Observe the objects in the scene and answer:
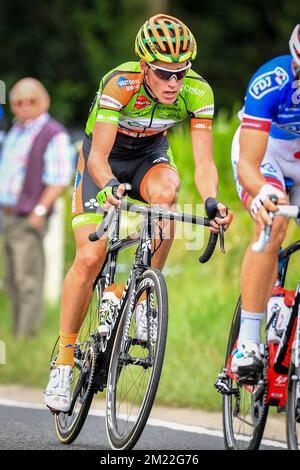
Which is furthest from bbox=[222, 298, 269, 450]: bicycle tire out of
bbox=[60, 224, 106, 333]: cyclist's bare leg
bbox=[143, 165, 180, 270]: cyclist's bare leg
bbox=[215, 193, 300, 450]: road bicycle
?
bbox=[60, 224, 106, 333]: cyclist's bare leg

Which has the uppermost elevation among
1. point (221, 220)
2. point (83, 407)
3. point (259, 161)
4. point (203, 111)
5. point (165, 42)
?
point (165, 42)

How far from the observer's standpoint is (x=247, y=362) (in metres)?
5.89

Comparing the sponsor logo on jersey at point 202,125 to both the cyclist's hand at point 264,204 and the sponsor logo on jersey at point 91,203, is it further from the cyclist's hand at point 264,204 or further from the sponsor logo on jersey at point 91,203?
the cyclist's hand at point 264,204

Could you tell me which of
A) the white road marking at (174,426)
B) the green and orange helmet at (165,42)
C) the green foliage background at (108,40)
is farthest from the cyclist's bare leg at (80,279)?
the green foliage background at (108,40)

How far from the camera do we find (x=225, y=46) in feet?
89.5

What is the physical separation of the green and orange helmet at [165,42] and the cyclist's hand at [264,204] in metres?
1.21

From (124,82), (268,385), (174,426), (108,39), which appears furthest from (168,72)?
(108,39)

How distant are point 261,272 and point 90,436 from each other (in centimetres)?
228

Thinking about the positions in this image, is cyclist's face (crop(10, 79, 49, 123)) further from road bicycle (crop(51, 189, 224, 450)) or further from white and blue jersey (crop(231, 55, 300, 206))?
white and blue jersey (crop(231, 55, 300, 206))

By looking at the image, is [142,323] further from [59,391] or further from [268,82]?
[268,82]

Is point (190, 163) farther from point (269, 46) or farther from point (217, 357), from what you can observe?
point (269, 46)

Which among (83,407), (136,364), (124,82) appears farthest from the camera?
(83,407)

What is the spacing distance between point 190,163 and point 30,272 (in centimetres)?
264

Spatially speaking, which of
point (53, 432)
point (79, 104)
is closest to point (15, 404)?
point (53, 432)
